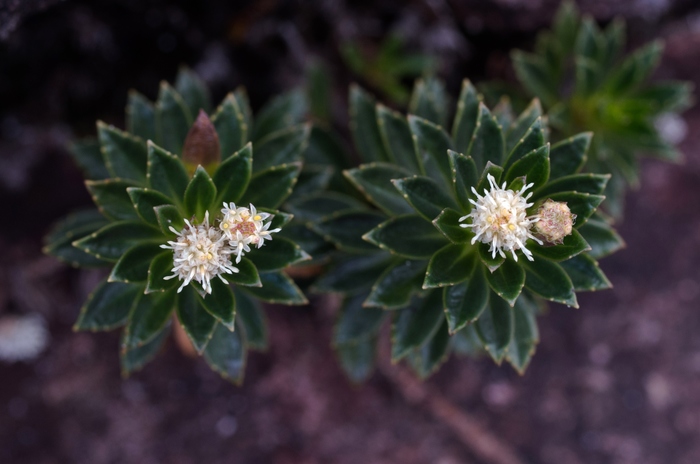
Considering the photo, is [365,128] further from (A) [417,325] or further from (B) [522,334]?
(B) [522,334]

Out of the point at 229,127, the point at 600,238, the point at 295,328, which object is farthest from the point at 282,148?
the point at 295,328

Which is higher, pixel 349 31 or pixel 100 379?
pixel 349 31

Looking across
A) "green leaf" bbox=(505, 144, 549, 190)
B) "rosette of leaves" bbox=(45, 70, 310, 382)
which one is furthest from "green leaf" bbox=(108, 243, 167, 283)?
"green leaf" bbox=(505, 144, 549, 190)

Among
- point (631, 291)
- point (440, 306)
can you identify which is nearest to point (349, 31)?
point (440, 306)

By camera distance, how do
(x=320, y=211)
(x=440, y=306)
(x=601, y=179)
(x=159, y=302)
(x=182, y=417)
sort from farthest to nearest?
(x=182, y=417) → (x=320, y=211) → (x=440, y=306) → (x=159, y=302) → (x=601, y=179)

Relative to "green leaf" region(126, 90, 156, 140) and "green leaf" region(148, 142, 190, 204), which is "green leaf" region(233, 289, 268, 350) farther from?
"green leaf" region(126, 90, 156, 140)

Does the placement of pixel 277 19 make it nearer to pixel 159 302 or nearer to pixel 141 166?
pixel 141 166
